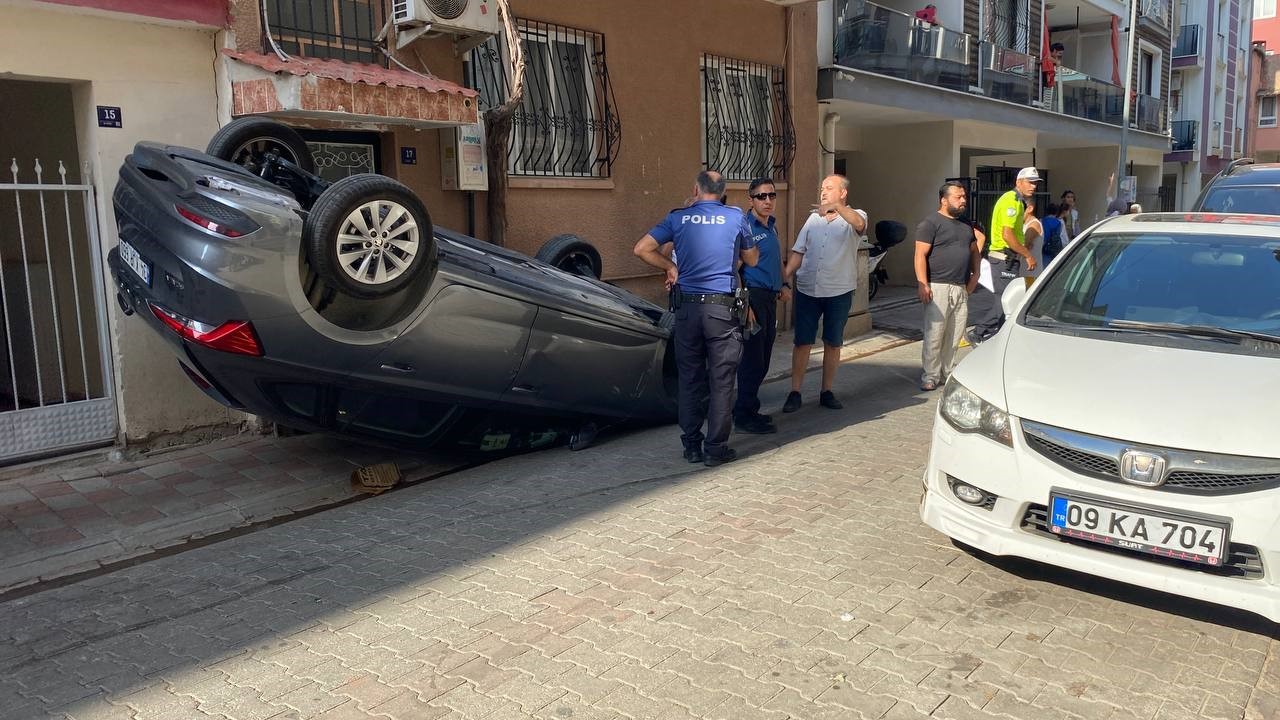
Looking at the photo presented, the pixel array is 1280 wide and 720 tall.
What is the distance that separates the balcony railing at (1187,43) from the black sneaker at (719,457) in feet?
104

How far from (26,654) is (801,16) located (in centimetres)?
1102

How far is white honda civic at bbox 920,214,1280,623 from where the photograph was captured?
10.3ft

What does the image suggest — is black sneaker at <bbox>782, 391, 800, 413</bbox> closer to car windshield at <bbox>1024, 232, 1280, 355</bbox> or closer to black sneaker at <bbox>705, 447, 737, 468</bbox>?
black sneaker at <bbox>705, 447, 737, 468</bbox>

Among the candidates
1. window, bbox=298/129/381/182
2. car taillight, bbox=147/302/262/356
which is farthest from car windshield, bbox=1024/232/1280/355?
window, bbox=298/129/381/182

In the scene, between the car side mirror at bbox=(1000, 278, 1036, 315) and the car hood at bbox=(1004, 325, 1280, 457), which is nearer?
the car hood at bbox=(1004, 325, 1280, 457)

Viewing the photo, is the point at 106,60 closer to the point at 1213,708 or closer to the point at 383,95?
the point at 383,95

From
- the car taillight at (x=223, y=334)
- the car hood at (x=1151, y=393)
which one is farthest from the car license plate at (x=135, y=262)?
the car hood at (x=1151, y=393)

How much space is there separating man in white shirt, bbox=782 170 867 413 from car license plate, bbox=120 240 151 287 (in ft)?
13.4

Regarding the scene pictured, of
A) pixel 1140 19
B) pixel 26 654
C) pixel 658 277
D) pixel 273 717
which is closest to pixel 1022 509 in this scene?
pixel 273 717

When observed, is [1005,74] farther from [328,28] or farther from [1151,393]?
[1151,393]

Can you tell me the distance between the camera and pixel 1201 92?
3189 centimetres

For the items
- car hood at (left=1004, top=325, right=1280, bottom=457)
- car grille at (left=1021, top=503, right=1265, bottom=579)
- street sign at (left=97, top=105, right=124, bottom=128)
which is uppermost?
street sign at (left=97, top=105, right=124, bottom=128)

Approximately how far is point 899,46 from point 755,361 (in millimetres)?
8931

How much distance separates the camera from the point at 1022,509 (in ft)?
11.4
